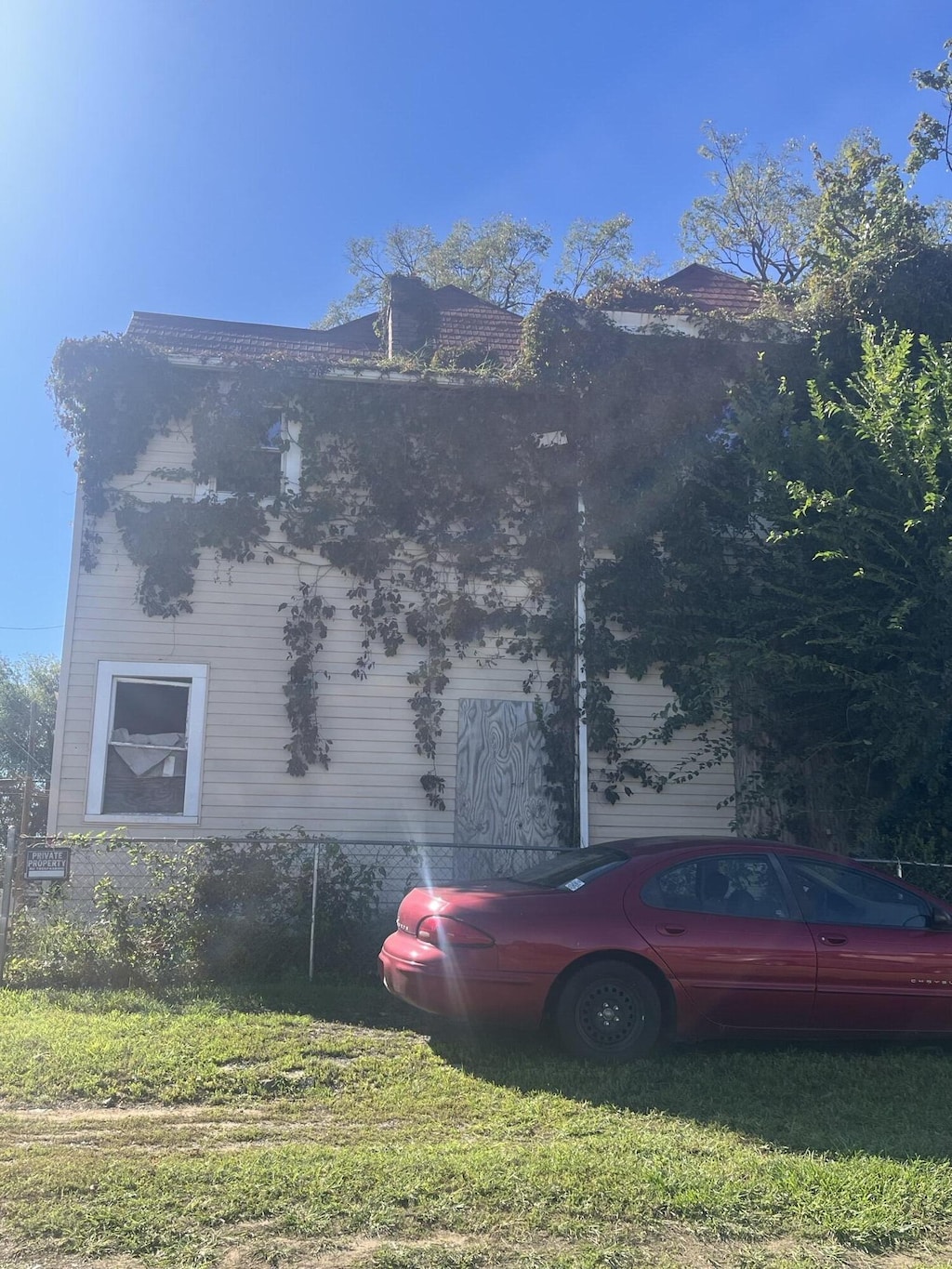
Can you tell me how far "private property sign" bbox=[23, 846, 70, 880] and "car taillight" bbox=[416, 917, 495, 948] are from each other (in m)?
3.40

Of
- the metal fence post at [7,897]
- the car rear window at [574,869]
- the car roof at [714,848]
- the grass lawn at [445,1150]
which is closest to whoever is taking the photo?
the grass lawn at [445,1150]

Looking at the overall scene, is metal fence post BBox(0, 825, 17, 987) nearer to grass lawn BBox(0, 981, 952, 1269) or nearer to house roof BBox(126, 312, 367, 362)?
grass lawn BBox(0, 981, 952, 1269)

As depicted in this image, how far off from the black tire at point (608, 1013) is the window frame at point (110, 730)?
568cm

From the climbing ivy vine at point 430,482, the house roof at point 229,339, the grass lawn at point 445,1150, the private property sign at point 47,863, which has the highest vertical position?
the house roof at point 229,339

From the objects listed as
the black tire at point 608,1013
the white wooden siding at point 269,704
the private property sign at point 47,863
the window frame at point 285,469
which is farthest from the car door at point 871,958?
the window frame at point 285,469

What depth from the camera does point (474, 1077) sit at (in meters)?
5.92

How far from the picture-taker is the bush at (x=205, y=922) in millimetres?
8234

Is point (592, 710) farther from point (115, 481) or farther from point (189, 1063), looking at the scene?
point (189, 1063)

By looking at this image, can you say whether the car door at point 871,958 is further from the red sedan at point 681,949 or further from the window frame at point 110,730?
the window frame at point 110,730

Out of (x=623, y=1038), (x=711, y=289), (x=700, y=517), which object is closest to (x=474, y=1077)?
Result: (x=623, y=1038)

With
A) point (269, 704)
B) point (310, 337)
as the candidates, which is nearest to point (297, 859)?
point (269, 704)

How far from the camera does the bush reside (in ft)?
27.0

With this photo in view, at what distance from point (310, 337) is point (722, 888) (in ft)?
33.9

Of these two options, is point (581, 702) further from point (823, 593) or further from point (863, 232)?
point (863, 232)
